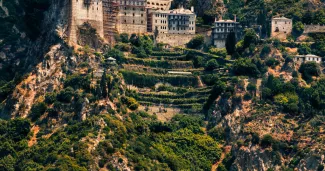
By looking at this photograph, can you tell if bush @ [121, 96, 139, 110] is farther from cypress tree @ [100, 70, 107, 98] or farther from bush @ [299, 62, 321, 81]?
bush @ [299, 62, 321, 81]

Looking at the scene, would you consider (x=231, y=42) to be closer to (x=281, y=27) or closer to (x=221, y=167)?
(x=281, y=27)

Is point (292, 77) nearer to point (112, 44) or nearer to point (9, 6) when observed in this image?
point (112, 44)

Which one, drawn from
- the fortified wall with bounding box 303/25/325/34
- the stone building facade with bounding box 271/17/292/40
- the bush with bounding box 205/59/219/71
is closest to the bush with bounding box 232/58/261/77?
the bush with bounding box 205/59/219/71

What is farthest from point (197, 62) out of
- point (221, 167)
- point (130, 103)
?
point (221, 167)

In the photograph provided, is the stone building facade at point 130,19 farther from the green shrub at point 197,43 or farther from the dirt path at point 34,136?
the dirt path at point 34,136

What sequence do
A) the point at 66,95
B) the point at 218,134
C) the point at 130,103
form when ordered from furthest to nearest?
the point at 130,103 → the point at 218,134 → the point at 66,95
